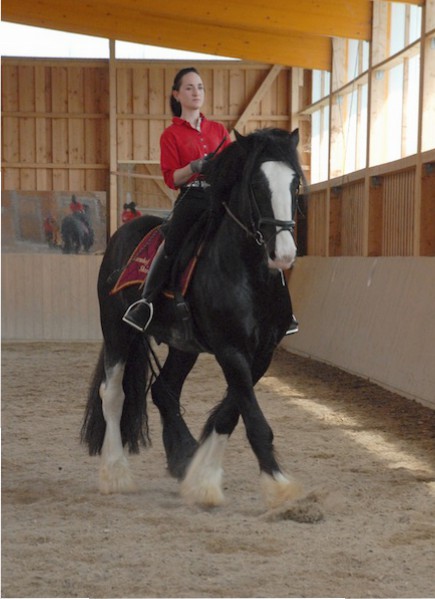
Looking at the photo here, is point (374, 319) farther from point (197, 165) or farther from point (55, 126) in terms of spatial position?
point (55, 126)

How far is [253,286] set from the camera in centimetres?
436

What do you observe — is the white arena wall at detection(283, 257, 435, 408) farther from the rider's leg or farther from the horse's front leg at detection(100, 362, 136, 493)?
the rider's leg

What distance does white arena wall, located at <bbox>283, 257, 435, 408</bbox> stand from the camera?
293 inches

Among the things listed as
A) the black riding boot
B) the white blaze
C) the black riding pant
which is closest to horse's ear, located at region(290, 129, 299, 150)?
the white blaze

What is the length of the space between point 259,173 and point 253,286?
1.87 feet

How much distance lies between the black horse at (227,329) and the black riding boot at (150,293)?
0.11 meters

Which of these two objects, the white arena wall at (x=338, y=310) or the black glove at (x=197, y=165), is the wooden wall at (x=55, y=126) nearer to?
the white arena wall at (x=338, y=310)

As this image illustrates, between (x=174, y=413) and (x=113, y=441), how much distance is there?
399 mm

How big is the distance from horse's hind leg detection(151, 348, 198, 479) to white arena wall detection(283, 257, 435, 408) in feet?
8.37

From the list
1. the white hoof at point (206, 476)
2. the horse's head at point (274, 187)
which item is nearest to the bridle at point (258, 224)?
the horse's head at point (274, 187)

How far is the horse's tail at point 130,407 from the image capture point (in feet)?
17.0

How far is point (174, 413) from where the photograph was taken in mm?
5203

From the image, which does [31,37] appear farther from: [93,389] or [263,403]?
[93,389]

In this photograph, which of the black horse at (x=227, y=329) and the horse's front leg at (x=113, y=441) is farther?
the horse's front leg at (x=113, y=441)
